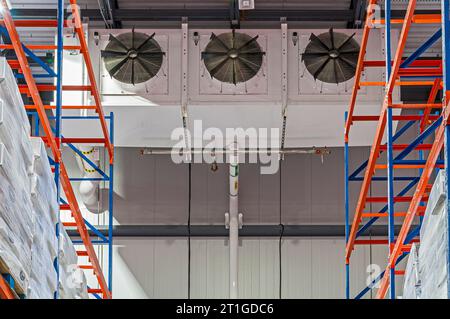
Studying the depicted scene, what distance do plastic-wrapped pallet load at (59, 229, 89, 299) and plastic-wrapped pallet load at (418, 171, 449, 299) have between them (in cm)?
332

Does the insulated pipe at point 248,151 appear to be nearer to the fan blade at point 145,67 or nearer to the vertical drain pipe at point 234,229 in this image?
the vertical drain pipe at point 234,229

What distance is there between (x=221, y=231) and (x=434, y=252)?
9.46 m

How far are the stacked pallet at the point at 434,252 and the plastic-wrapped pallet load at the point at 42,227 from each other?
3.03 m

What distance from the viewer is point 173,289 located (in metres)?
17.2

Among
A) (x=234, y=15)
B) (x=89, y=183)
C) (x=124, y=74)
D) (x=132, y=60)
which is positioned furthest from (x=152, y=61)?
(x=89, y=183)

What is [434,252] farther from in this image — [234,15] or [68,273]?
[234,15]

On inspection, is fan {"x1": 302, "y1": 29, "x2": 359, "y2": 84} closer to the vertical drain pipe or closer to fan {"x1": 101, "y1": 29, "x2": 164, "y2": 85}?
fan {"x1": 101, "y1": 29, "x2": 164, "y2": 85}

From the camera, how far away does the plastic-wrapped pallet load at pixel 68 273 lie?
10227 mm

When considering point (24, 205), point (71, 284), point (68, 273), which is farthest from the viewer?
point (71, 284)

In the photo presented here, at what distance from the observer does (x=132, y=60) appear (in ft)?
Answer: 48.9

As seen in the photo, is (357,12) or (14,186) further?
(357,12)

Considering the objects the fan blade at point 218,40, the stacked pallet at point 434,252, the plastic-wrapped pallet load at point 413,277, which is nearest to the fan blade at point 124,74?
the fan blade at point 218,40
